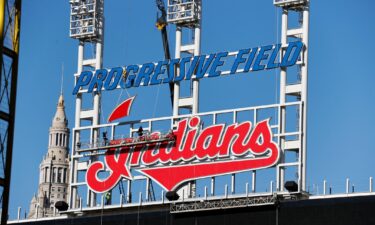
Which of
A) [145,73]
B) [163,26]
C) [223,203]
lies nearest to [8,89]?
[223,203]

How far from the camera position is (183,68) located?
11000 cm

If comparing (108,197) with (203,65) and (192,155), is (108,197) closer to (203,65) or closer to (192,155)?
(192,155)

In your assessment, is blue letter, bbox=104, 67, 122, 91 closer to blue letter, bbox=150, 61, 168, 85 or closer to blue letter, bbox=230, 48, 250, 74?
blue letter, bbox=150, 61, 168, 85

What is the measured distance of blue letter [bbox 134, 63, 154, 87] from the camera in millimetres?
111562

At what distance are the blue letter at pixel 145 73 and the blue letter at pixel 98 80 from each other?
3633 mm

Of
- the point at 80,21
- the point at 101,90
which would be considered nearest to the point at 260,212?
the point at 101,90

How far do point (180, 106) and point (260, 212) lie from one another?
12807 mm

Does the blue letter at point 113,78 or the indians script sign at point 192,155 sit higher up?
the blue letter at point 113,78

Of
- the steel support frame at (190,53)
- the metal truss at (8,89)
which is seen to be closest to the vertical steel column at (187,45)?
the steel support frame at (190,53)

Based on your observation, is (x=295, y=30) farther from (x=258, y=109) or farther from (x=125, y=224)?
(x=125, y=224)

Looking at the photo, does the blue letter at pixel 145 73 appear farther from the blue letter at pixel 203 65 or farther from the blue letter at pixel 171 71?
the blue letter at pixel 203 65

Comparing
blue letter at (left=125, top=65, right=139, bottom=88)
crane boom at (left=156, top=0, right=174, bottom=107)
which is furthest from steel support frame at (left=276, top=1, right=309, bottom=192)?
crane boom at (left=156, top=0, right=174, bottom=107)

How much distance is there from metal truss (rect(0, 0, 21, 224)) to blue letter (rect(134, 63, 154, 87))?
116ft

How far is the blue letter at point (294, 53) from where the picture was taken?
104188 millimetres
